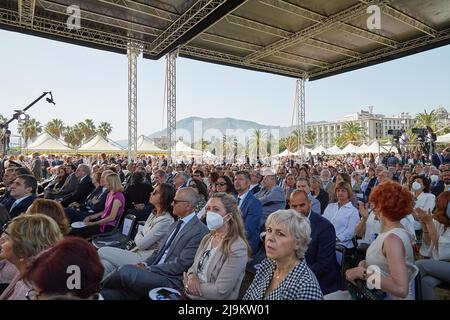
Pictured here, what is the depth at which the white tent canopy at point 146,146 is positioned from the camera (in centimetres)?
2425

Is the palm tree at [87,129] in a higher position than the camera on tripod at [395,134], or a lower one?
higher

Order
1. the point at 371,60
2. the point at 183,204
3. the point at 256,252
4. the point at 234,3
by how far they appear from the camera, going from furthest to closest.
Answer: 1. the point at 371,60
2. the point at 234,3
3. the point at 256,252
4. the point at 183,204

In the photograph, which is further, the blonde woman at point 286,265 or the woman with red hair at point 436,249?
the woman with red hair at point 436,249

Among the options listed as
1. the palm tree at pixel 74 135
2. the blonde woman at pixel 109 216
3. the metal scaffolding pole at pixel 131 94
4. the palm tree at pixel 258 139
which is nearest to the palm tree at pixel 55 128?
the palm tree at pixel 74 135

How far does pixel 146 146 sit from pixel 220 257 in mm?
23128

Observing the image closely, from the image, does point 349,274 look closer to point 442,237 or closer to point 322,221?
point 322,221

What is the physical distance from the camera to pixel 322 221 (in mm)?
2996

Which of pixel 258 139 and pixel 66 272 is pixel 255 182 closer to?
pixel 66 272

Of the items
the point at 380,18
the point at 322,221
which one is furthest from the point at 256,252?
the point at 380,18

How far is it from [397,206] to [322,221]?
74 centimetres

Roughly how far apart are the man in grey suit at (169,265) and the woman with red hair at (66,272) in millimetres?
1248

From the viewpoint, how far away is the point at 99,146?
944 inches

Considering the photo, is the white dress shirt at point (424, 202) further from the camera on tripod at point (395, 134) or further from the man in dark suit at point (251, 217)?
the camera on tripod at point (395, 134)

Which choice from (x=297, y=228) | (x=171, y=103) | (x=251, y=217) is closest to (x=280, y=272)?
(x=297, y=228)
